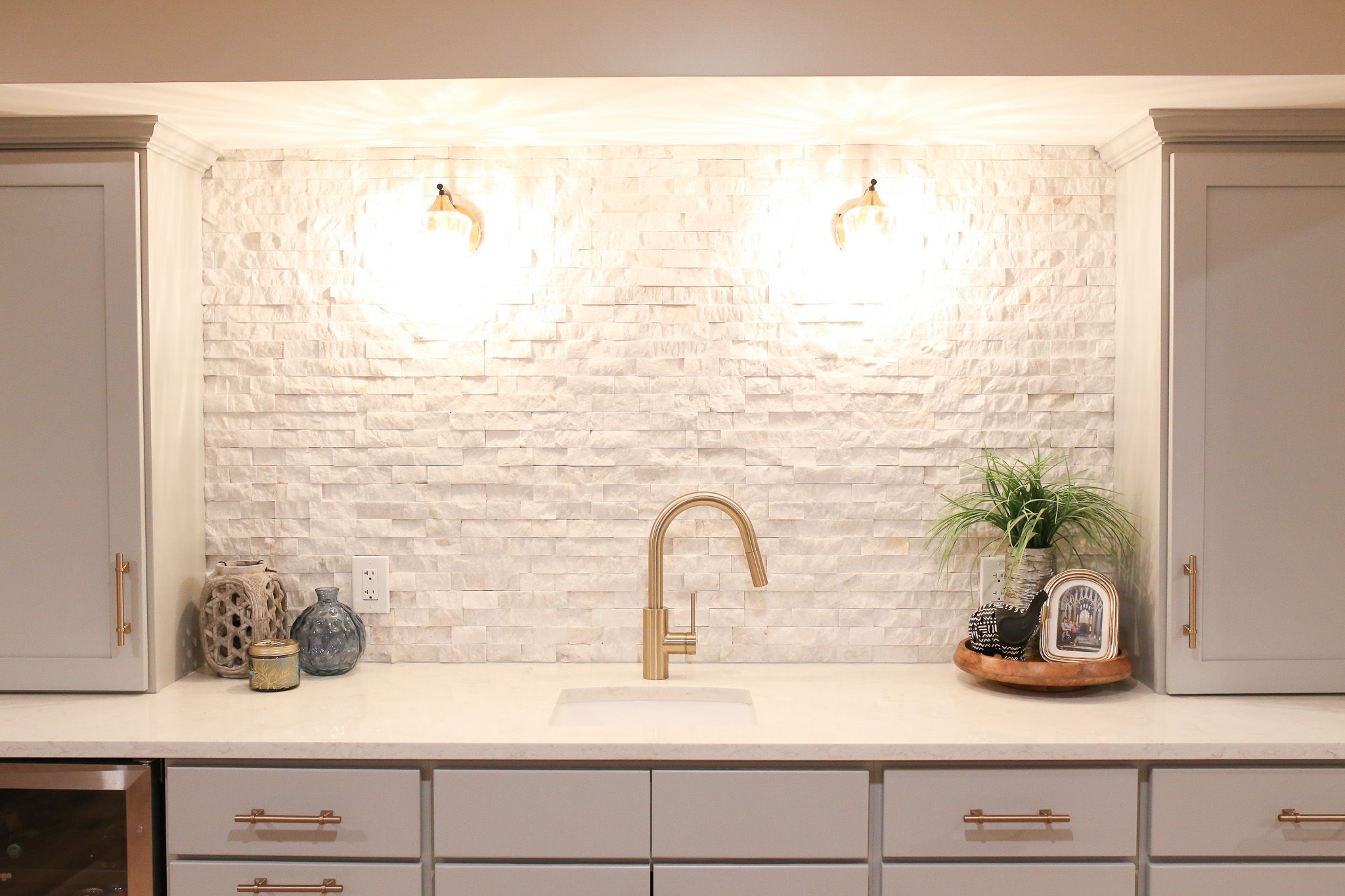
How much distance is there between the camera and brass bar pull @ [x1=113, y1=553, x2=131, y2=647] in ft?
6.07

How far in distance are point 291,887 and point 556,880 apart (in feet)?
1.57

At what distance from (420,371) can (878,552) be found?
46.0 inches

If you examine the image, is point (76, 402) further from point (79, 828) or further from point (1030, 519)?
point (1030, 519)

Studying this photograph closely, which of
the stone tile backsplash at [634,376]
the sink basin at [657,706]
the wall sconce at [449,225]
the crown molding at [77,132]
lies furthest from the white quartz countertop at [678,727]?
the crown molding at [77,132]

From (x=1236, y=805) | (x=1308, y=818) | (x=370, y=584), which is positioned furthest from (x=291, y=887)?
(x=1308, y=818)

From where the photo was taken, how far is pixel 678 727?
1.65 metres

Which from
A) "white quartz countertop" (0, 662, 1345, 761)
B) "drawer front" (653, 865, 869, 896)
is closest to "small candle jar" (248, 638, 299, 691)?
"white quartz countertop" (0, 662, 1345, 761)

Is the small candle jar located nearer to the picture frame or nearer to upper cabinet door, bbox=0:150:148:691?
upper cabinet door, bbox=0:150:148:691

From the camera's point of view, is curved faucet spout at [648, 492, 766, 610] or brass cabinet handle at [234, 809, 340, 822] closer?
brass cabinet handle at [234, 809, 340, 822]

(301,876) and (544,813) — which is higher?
(544,813)

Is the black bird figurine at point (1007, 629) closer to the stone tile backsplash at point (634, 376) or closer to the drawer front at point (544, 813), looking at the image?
the stone tile backsplash at point (634, 376)

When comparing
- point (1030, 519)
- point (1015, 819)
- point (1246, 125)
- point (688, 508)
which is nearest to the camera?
point (1015, 819)

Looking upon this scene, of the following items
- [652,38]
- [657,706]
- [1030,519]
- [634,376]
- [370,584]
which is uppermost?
[652,38]

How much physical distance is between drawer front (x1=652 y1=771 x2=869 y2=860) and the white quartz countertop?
45 mm
